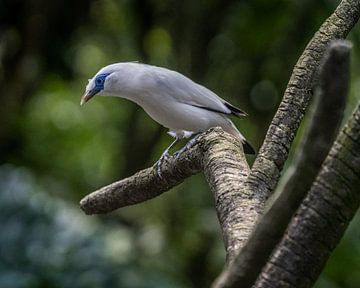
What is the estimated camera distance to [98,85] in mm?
2193

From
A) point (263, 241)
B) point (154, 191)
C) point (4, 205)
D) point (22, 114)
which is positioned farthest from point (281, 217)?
point (22, 114)

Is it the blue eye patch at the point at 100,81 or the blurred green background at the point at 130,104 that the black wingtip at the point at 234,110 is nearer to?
the blue eye patch at the point at 100,81

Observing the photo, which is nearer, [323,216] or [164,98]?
[323,216]

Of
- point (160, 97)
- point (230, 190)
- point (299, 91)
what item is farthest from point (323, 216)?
point (160, 97)

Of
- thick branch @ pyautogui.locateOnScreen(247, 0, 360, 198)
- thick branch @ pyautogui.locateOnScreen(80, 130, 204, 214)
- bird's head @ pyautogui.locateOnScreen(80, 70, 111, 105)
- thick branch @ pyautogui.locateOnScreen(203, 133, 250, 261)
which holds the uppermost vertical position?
thick branch @ pyautogui.locateOnScreen(247, 0, 360, 198)

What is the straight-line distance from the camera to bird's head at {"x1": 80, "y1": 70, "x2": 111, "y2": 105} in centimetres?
218

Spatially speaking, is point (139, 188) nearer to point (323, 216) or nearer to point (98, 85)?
point (98, 85)

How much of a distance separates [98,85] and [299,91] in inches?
43.1

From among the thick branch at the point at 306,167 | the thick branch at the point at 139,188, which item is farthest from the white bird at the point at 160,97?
the thick branch at the point at 306,167

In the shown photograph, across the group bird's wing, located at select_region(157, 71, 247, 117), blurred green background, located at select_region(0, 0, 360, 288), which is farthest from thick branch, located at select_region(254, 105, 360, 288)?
blurred green background, located at select_region(0, 0, 360, 288)

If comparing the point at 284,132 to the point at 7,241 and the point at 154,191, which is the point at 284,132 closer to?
the point at 154,191

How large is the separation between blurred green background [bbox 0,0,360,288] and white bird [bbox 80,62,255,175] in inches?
50.1

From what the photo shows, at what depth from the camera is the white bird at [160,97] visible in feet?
7.16

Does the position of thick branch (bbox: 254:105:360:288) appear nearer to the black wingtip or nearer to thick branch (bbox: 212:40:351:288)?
thick branch (bbox: 212:40:351:288)
